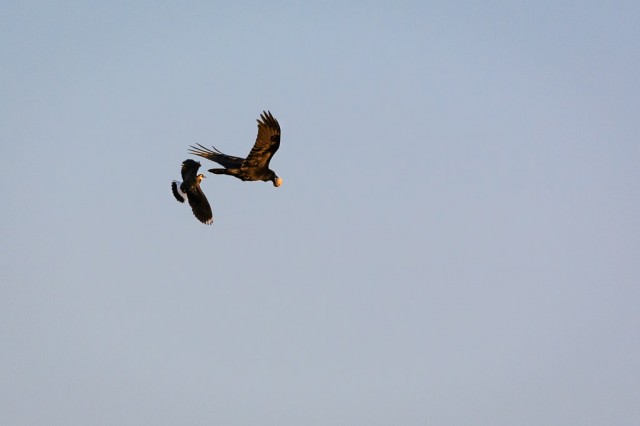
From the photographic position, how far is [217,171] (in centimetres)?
6288

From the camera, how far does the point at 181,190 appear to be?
66.1 m

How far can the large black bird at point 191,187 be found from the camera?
65875 mm

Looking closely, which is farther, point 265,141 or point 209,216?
point 209,216

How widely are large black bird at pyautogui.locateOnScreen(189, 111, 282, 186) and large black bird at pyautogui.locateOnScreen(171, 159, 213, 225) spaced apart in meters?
1.28

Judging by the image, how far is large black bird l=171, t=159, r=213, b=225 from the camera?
65875mm

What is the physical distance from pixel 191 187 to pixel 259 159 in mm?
4034

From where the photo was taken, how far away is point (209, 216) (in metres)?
67.3

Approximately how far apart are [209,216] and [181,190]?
79.3 inches

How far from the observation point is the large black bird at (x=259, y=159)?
6266 centimetres

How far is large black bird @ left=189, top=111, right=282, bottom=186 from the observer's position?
62.7m

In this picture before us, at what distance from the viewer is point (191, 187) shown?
6600 cm

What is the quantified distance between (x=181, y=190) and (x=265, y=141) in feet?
17.1

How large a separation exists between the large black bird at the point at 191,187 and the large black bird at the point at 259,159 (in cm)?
128
